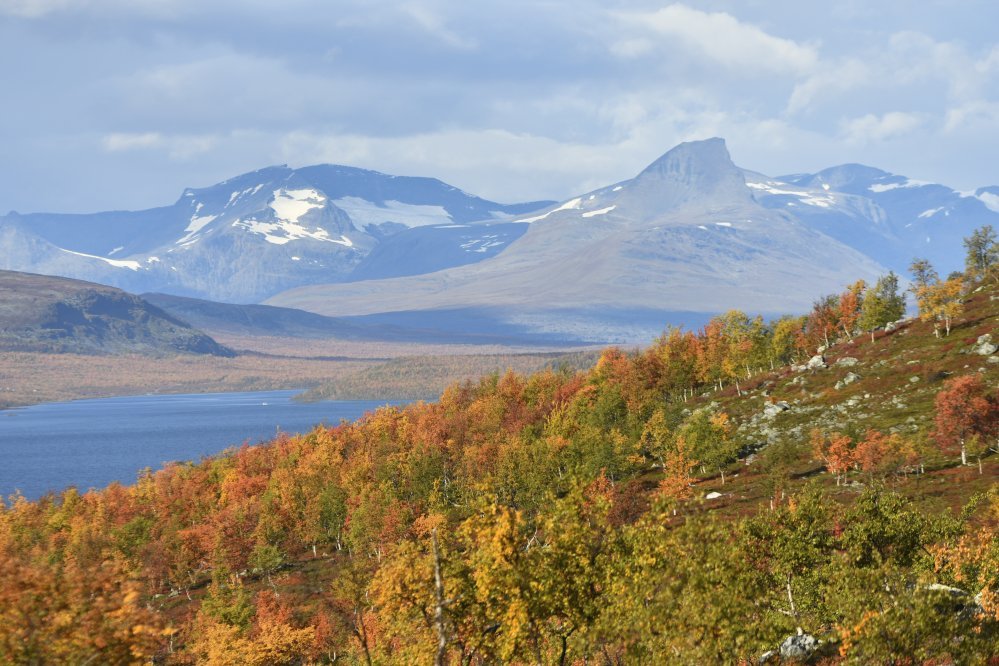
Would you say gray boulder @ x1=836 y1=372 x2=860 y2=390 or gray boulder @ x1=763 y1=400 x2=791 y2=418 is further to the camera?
gray boulder @ x1=836 y1=372 x2=860 y2=390

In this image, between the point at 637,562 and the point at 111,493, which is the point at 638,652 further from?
the point at 111,493

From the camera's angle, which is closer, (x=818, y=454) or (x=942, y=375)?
(x=818, y=454)

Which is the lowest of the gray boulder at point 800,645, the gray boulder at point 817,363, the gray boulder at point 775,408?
the gray boulder at point 800,645

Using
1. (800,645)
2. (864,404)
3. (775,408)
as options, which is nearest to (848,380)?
(775,408)

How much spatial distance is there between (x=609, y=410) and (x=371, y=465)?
51524 millimetres

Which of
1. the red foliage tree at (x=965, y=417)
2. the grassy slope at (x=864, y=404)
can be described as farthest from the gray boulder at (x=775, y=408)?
the red foliage tree at (x=965, y=417)

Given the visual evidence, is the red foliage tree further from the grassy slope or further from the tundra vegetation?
the grassy slope

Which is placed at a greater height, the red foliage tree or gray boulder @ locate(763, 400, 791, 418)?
the red foliage tree

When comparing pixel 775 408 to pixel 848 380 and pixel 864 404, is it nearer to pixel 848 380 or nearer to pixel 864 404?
pixel 848 380

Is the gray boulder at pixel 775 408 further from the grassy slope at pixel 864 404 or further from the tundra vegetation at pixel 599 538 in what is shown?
the grassy slope at pixel 864 404

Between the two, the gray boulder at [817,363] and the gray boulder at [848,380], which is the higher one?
the gray boulder at [817,363]

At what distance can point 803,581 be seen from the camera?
6141cm

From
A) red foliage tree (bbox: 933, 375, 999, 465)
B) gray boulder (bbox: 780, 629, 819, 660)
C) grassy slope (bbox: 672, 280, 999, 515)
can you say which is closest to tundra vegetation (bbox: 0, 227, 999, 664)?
gray boulder (bbox: 780, 629, 819, 660)

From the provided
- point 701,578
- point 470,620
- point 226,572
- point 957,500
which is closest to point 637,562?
point 701,578
